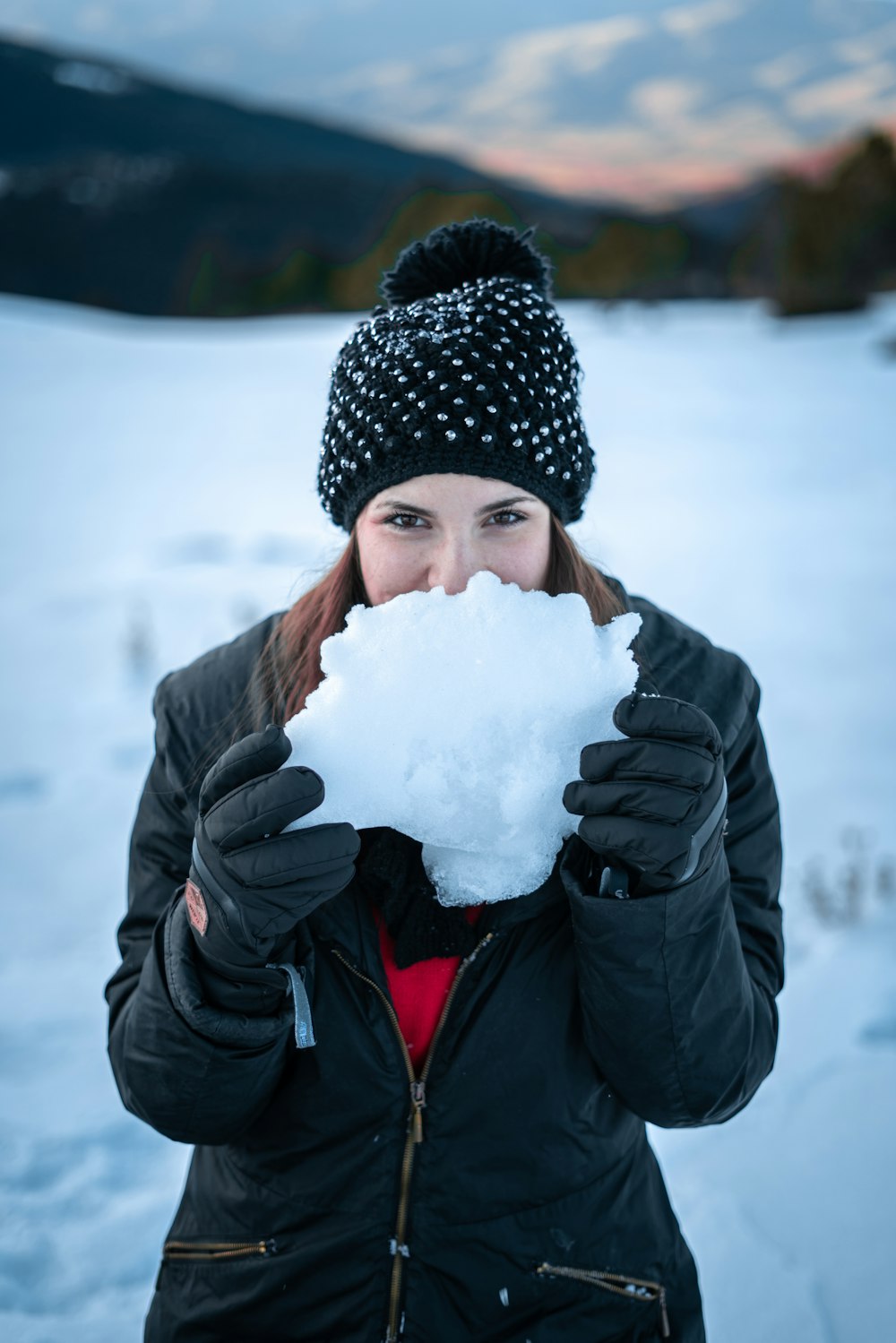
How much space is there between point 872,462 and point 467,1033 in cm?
1054

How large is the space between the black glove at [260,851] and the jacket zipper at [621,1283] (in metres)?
0.85

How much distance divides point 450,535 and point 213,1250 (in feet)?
4.79

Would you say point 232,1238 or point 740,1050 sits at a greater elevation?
point 740,1050

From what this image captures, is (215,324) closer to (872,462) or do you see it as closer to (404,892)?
(872,462)

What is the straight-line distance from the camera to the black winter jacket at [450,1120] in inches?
61.7

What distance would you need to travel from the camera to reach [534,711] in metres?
Answer: 1.49

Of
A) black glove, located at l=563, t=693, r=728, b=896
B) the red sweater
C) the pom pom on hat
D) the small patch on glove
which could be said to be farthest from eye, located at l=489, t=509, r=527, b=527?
the small patch on glove

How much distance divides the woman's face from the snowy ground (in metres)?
0.51

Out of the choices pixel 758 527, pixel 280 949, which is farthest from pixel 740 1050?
pixel 758 527

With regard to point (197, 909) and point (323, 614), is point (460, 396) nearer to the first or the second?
point (323, 614)

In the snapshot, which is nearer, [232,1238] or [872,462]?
[232,1238]

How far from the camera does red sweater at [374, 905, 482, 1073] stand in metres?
1.68

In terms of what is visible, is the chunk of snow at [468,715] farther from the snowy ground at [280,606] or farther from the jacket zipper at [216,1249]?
the jacket zipper at [216,1249]

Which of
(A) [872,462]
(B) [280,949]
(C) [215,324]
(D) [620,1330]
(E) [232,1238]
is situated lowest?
(D) [620,1330]
